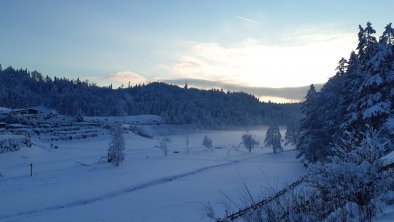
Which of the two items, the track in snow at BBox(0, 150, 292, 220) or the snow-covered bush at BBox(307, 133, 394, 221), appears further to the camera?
the track in snow at BBox(0, 150, 292, 220)

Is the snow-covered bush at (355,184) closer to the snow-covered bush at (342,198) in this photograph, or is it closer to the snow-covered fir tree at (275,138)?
the snow-covered bush at (342,198)

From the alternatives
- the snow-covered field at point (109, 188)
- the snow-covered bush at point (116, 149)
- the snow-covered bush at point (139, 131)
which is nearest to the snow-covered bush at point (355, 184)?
the snow-covered field at point (109, 188)

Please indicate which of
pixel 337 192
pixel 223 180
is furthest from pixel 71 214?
pixel 337 192

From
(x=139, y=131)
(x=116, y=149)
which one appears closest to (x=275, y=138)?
(x=116, y=149)

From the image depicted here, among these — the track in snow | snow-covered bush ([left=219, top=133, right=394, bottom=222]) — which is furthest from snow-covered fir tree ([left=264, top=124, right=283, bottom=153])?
snow-covered bush ([left=219, top=133, right=394, bottom=222])

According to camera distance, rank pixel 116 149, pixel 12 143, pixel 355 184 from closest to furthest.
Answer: pixel 355 184 → pixel 116 149 → pixel 12 143

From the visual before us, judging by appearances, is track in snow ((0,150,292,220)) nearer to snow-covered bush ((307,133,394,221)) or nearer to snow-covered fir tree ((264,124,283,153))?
snow-covered bush ((307,133,394,221))

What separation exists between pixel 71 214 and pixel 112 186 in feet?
44.9

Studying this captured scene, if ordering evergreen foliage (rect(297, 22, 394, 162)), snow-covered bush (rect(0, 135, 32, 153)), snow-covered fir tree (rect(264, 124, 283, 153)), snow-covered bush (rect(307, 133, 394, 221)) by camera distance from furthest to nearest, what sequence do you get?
1. snow-covered fir tree (rect(264, 124, 283, 153))
2. snow-covered bush (rect(0, 135, 32, 153))
3. evergreen foliage (rect(297, 22, 394, 162))
4. snow-covered bush (rect(307, 133, 394, 221))

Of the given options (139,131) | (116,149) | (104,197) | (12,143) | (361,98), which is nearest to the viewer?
(361,98)

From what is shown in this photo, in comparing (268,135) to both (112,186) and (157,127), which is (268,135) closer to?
(112,186)

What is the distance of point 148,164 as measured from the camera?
7275 cm

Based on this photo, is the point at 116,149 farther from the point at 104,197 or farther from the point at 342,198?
the point at 342,198

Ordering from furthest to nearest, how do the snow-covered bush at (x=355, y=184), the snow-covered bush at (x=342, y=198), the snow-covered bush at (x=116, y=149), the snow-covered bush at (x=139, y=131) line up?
the snow-covered bush at (x=139, y=131)
the snow-covered bush at (x=116, y=149)
the snow-covered bush at (x=355, y=184)
the snow-covered bush at (x=342, y=198)
